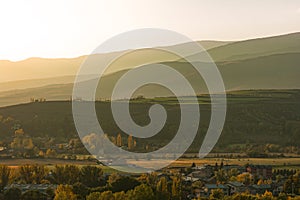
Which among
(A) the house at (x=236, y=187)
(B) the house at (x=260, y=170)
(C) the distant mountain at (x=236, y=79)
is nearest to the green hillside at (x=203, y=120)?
(B) the house at (x=260, y=170)

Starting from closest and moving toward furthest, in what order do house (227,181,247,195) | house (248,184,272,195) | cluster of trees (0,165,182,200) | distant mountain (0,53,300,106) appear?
cluster of trees (0,165,182,200)
house (227,181,247,195)
house (248,184,272,195)
distant mountain (0,53,300,106)

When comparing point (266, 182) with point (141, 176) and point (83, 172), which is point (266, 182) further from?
point (83, 172)

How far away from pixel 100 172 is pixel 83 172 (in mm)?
1499

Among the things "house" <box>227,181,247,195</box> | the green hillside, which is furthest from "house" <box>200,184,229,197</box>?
the green hillside

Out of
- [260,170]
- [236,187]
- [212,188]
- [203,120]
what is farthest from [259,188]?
[203,120]

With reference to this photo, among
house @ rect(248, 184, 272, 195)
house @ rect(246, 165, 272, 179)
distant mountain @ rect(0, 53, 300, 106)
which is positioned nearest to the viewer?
house @ rect(248, 184, 272, 195)

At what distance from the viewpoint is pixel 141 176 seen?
158ft

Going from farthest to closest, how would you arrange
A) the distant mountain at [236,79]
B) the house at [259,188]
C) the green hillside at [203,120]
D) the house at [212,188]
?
the distant mountain at [236,79] < the green hillside at [203,120] < the house at [259,188] < the house at [212,188]

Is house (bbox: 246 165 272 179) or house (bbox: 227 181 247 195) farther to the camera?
house (bbox: 246 165 272 179)

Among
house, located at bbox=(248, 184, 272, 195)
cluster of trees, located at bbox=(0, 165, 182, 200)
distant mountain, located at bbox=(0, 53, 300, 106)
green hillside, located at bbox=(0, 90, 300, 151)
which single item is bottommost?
house, located at bbox=(248, 184, 272, 195)

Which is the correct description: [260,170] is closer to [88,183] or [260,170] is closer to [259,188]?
[259,188]

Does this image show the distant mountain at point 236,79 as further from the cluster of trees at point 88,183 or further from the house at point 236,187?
the cluster of trees at point 88,183

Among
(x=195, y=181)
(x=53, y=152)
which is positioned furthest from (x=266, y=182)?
(x=53, y=152)

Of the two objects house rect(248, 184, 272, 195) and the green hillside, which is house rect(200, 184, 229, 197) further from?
the green hillside
